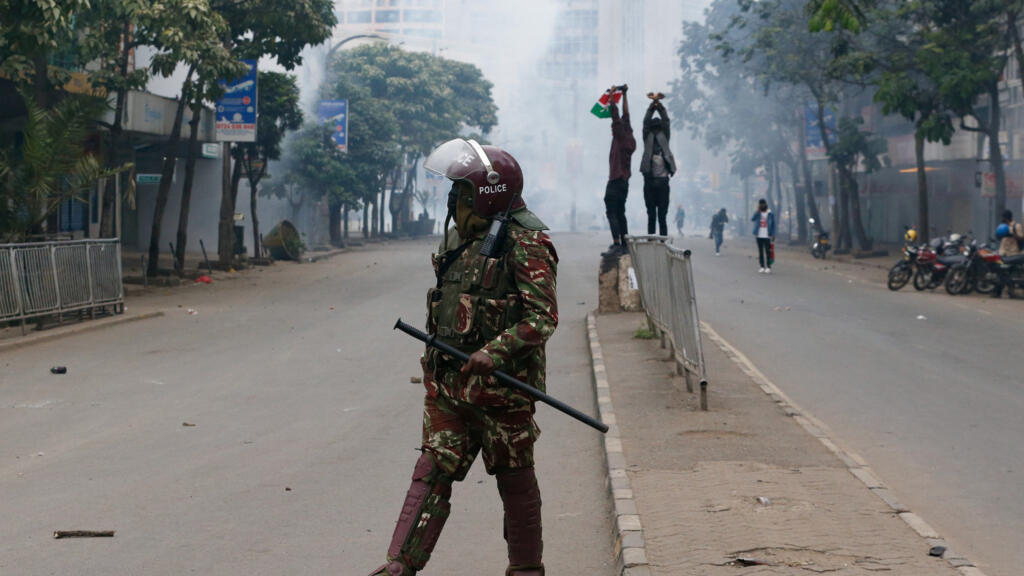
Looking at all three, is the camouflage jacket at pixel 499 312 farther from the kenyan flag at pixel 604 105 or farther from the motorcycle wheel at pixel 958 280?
the motorcycle wheel at pixel 958 280

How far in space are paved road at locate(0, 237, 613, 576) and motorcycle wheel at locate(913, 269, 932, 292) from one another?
1127cm

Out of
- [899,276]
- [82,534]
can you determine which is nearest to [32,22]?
[82,534]

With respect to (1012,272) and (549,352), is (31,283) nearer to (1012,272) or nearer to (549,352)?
(549,352)

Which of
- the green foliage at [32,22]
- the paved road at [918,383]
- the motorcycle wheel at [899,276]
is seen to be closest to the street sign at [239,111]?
the green foliage at [32,22]

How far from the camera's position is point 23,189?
16.5 meters

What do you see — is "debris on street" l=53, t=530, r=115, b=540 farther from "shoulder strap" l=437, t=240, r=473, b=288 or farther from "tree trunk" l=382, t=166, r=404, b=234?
"tree trunk" l=382, t=166, r=404, b=234

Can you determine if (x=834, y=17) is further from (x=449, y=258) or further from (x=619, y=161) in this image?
(x=449, y=258)

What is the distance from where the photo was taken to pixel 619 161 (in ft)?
51.8

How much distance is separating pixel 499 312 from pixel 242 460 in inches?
144

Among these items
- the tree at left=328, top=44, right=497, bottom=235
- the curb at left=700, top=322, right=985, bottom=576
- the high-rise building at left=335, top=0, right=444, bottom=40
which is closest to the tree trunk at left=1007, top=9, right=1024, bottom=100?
the curb at left=700, top=322, right=985, bottom=576

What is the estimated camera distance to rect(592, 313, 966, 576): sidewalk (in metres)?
4.82

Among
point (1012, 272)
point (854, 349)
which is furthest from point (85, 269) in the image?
point (1012, 272)

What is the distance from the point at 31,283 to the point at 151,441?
776 cm

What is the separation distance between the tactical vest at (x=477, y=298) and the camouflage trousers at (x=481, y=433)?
0.60ft
